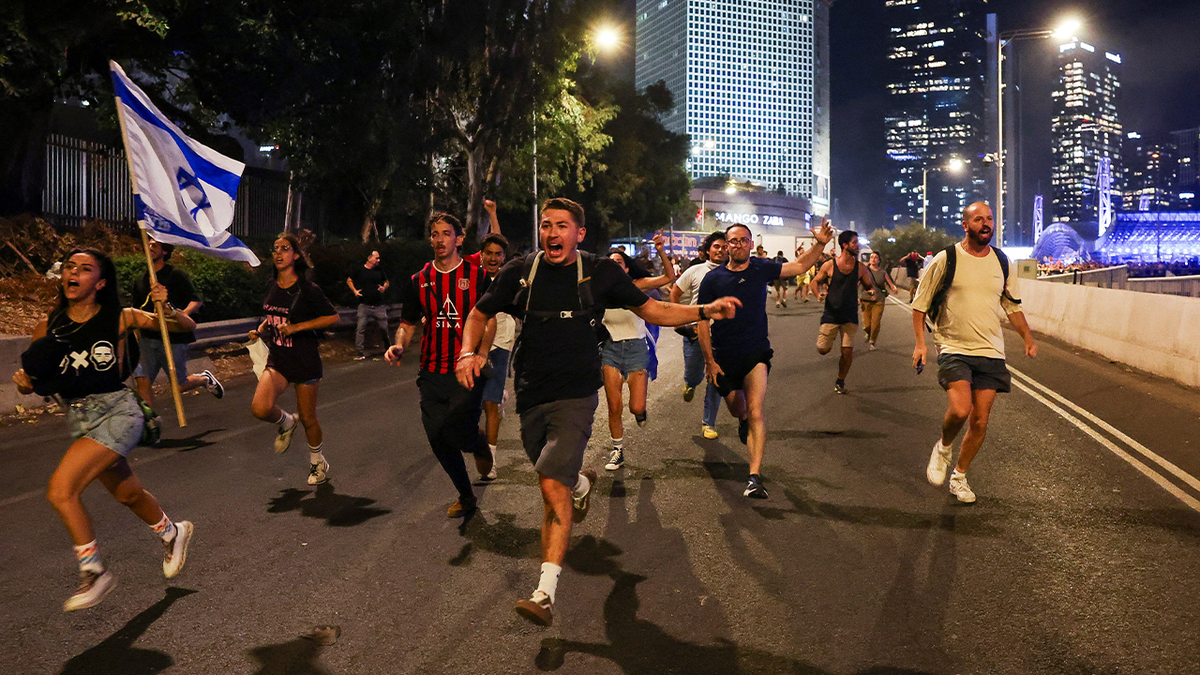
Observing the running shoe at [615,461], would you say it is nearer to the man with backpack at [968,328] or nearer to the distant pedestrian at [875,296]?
the man with backpack at [968,328]

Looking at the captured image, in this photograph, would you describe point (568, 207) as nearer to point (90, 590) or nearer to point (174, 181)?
point (90, 590)

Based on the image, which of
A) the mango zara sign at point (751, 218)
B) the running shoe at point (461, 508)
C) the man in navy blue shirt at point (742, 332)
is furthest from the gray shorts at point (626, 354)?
the mango zara sign at point (751, 218)

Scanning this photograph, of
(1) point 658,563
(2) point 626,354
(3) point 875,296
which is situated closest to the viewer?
(1) point 658,563

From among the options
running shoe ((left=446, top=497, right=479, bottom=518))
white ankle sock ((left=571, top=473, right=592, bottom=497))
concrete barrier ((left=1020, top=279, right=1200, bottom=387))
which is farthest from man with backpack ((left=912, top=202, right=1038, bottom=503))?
concrete barrier ((left=1020, top=279, right=1200, bottom=387))

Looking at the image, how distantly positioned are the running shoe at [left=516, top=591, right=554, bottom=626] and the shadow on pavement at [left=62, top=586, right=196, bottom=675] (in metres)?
1.37

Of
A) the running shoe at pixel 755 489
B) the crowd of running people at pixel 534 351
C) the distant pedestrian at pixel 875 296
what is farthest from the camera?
the distant pedestrian at pixel 875 296

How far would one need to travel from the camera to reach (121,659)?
12.4 ft

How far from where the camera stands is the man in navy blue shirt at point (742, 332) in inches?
268

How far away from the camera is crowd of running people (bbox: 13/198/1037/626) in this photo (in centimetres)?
446

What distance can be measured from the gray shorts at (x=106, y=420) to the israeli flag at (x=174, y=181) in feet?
10.0

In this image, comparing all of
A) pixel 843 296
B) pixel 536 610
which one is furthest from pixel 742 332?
pixel 843 296

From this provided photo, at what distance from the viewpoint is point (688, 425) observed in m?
9.48

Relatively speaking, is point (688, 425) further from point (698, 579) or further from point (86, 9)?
point (86, 9)

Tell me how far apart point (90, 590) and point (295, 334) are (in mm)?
2920
